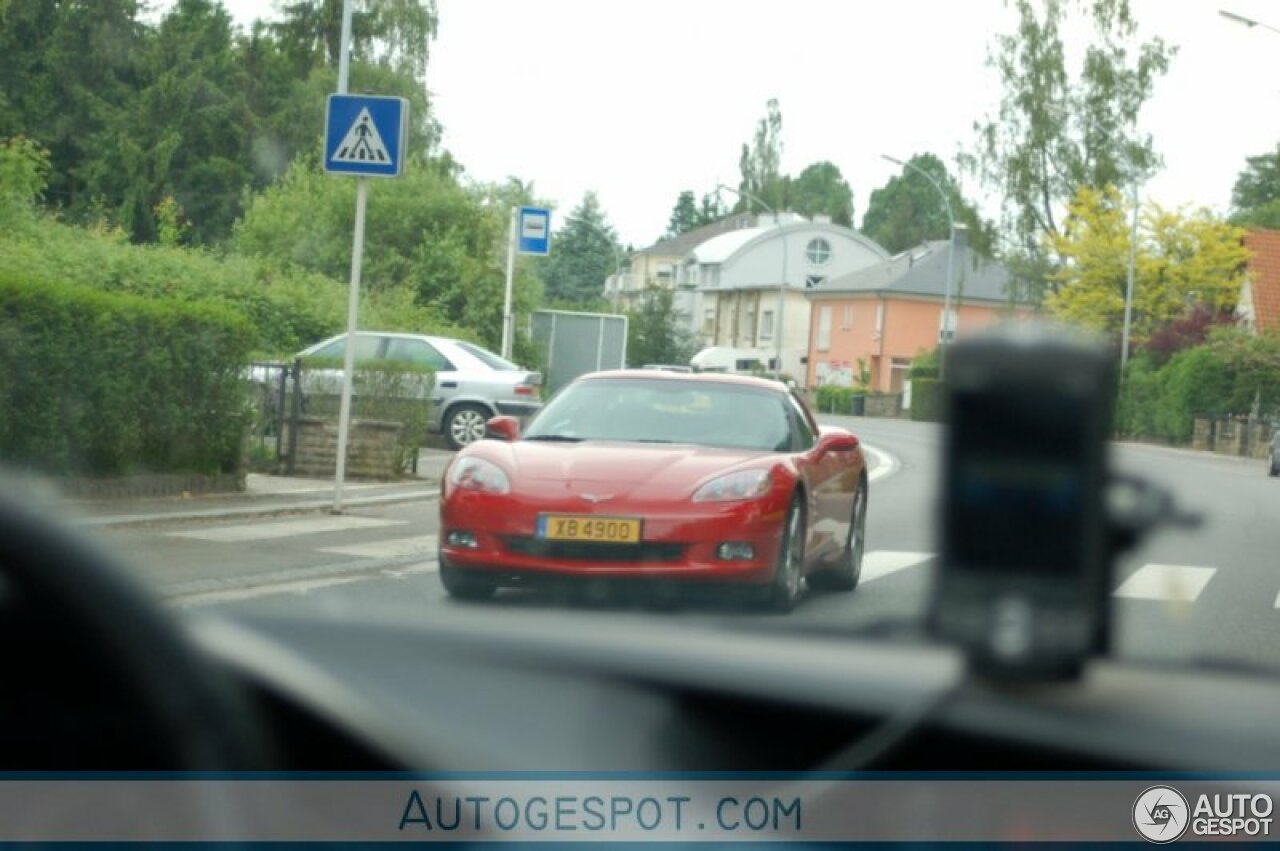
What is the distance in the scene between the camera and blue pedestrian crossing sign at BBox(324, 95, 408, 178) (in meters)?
14.4

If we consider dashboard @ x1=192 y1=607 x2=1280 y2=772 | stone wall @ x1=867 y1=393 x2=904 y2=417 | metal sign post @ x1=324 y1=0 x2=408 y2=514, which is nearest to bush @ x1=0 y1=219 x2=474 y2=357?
metal sign post @ x1=324 y1=0 x2=408 y2=514

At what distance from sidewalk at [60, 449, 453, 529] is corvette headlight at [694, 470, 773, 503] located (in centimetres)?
321

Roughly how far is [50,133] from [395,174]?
40773 millimetres

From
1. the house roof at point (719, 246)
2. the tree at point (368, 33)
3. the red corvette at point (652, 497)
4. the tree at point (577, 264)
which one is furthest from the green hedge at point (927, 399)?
the tree at point (577, 264)

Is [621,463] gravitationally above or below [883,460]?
below

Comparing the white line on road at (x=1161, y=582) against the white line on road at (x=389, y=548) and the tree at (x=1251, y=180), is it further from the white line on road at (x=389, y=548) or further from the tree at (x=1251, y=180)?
the white line on road at (x=389, y=548)

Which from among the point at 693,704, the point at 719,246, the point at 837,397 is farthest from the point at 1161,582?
the point at 719,246

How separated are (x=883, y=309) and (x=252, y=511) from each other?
11.2 m

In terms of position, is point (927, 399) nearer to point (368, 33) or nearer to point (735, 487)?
point (735, 487)

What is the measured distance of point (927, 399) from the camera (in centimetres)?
88

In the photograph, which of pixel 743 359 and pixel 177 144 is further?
pixel 177 144

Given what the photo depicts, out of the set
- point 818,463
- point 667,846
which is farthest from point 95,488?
point 667,846

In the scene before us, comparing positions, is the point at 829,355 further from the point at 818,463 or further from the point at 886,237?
the point at 818,463

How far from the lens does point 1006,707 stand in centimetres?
89
